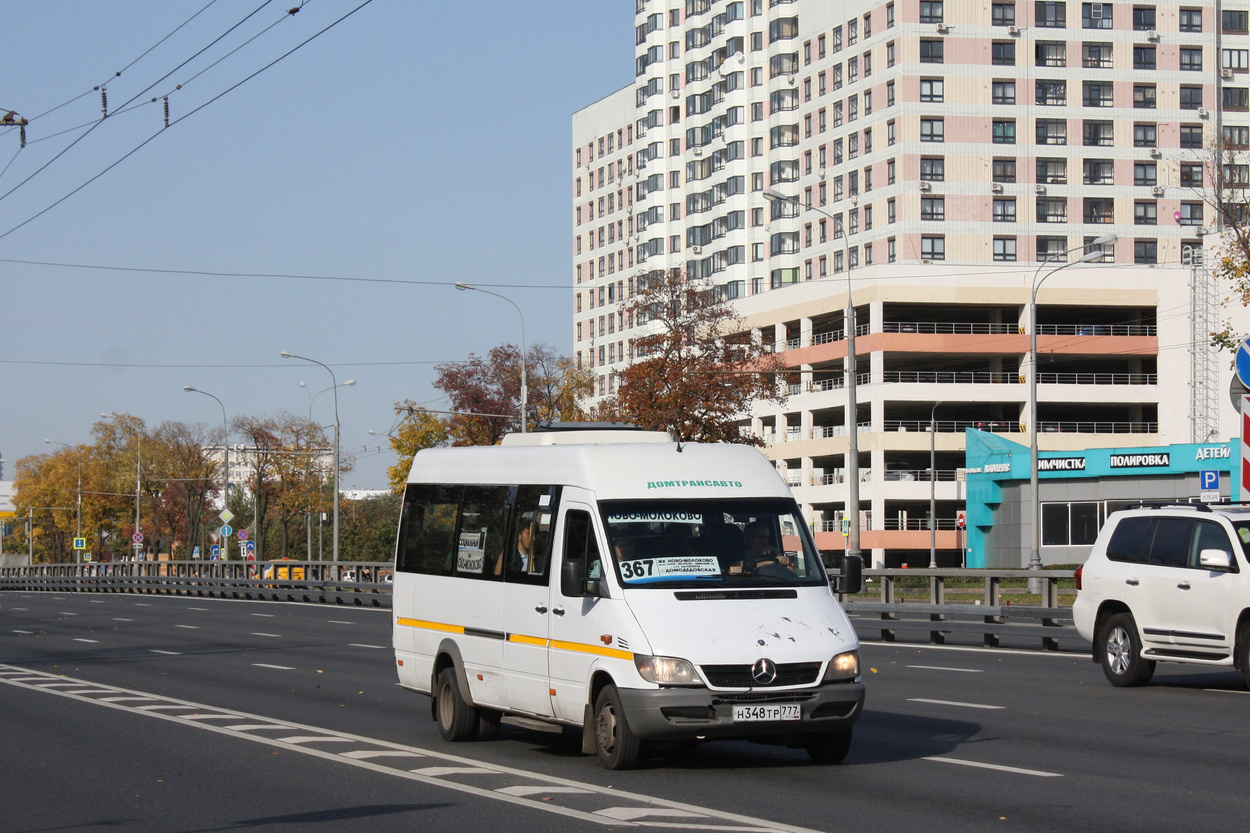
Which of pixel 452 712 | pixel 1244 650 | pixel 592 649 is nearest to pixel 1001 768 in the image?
pixel 592 649

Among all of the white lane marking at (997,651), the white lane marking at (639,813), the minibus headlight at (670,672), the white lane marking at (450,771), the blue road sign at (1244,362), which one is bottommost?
the white lane marking at (997,651)

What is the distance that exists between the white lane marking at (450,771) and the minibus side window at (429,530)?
241 cm

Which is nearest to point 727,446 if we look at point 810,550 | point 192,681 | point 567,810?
point 810,550

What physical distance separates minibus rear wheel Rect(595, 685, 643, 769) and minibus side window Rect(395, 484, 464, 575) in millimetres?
2782

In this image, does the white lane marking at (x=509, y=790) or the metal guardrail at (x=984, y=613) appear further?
the metal guardrail at (x=984, y=613)

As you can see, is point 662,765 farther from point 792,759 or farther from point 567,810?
point 567,810

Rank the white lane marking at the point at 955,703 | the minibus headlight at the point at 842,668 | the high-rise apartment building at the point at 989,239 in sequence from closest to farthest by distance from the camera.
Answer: the minibus headlight at the point at 842,668
the white lane marking at the point at 955,703
the high-rise apartment building at the point at 989,239

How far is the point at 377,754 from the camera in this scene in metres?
12.1

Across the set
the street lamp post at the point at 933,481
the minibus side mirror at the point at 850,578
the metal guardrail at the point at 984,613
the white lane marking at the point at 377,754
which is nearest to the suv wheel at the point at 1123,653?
the metal guardrail at the point at 984,613

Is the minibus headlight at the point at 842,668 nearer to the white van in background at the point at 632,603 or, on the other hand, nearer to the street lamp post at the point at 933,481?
the white van in background at the point at 632,603

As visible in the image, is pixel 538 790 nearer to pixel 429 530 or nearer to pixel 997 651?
pixel 429 530

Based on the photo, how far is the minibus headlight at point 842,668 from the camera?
1052 centimetres

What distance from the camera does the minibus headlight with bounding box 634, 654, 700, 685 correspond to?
10.3m

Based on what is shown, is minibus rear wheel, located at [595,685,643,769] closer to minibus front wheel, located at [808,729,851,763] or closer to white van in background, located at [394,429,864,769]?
white van in background, located at [394,429,864,769]
